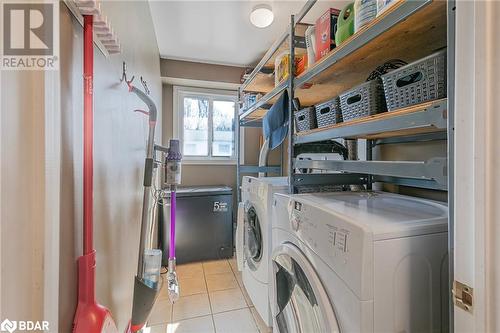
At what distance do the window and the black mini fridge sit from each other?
0.77 meters

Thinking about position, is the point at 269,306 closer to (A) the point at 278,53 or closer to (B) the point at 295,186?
(B) the point at 295,186

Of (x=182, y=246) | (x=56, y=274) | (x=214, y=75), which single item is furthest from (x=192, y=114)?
(x=56, y=274)

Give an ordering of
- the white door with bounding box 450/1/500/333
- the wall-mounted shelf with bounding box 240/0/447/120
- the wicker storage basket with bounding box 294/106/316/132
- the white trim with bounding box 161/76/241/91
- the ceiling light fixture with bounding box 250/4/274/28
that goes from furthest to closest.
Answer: the white trim with bounding box 161/76/241/91 → the ceiling light fixture with bounding box 250/4/274/28 → the wicker storage basket with bounding box 294/106/316/132 → the wall-mounted shelf with bounding box 240/0/447/120 → the white door with bounding box 450/1/500/333

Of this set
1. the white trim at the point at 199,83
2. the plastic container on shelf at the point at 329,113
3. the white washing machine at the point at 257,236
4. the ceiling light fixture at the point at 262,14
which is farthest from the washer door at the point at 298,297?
the white trim at the point at 199,83

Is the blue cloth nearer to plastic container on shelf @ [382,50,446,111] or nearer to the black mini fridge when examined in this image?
plastic container on shelf @ [382,50,446,111]

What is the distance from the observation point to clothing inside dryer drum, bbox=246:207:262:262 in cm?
159

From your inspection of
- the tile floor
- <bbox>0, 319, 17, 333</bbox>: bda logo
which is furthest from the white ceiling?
the tile floor

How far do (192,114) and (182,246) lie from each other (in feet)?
5.93

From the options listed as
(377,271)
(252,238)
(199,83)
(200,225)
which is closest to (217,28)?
(199,83)

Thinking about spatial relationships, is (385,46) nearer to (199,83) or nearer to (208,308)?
(208,308)

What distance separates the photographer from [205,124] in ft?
11.1

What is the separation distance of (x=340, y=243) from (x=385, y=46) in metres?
0.81

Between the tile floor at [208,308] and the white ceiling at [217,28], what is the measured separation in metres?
2.43

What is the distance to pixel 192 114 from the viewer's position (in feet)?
10.9
